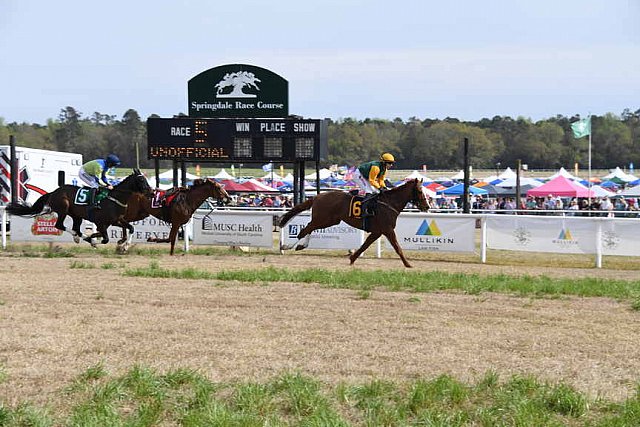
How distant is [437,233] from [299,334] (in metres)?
12.4

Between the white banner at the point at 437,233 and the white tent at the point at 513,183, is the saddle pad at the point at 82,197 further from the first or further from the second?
the white tent at the point at 513,183

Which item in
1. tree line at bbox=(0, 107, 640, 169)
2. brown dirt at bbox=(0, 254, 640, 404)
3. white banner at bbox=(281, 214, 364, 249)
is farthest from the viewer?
tree line at bbox=(0, 107, 640, 169)

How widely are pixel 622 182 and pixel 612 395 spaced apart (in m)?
54.5

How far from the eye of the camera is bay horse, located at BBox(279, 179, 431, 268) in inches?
698

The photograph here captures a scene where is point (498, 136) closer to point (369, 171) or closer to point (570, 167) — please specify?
point (570, 167)

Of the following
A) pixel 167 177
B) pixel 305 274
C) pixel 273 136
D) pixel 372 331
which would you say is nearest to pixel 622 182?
pixel 167 177

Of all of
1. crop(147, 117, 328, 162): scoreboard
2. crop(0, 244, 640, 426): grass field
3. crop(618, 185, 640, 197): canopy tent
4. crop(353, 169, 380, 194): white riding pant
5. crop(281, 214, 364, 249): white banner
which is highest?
crop(147, 117, 328, 162): scoreboard

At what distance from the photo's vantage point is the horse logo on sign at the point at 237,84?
2489 cm

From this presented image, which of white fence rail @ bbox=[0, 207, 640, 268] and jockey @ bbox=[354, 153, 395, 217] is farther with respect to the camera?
white fence rail @ bbox=[0, 207, 640, 268]

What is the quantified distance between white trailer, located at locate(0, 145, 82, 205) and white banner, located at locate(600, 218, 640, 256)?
1996 cm

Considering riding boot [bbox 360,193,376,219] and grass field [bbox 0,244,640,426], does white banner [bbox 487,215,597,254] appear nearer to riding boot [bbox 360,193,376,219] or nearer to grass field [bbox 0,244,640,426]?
riding boot [bbox 360,193,376,219]

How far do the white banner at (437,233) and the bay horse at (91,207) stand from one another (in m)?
6.42

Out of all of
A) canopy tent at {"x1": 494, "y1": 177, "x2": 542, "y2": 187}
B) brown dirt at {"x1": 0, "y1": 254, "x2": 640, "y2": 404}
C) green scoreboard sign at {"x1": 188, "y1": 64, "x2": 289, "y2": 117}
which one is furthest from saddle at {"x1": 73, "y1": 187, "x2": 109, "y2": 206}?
canopy tent at {"x1": 494, "y1": 177, "x2": 542, "y2": 187}

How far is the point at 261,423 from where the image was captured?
5934 mm
